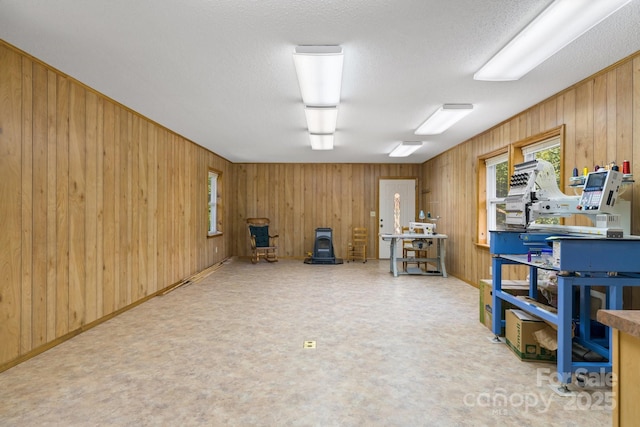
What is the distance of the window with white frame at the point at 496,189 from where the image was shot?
485 cm

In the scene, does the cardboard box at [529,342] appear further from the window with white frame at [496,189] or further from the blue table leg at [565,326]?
the window with white frame at [496,189]

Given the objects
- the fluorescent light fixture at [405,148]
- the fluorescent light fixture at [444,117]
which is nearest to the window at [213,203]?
the fluorescent light fixture at [405,148]

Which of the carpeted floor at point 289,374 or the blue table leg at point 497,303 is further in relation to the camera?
the blue table leg at point 497,303

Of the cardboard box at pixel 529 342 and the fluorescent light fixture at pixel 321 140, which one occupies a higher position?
the fluorescent light fixture at pixel 321 140

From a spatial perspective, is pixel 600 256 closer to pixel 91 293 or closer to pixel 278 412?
pixel 278 412

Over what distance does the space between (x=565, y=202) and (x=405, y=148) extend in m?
3.87

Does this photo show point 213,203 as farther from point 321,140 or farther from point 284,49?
point 284,49

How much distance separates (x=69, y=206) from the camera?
3.00 meters

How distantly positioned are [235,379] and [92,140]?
9.08 feet

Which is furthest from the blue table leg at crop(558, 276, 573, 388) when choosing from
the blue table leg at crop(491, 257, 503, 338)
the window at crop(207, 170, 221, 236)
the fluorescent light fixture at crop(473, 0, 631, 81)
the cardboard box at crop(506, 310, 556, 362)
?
the window at crop(207, 170, 221, 236)

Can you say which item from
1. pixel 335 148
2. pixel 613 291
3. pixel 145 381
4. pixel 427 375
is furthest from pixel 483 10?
pixel 335 148

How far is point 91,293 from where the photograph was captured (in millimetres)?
3271

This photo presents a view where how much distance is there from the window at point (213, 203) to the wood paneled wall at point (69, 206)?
93.6 inches

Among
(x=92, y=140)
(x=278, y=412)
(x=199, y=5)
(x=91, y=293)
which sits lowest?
(x=278, y=412)
